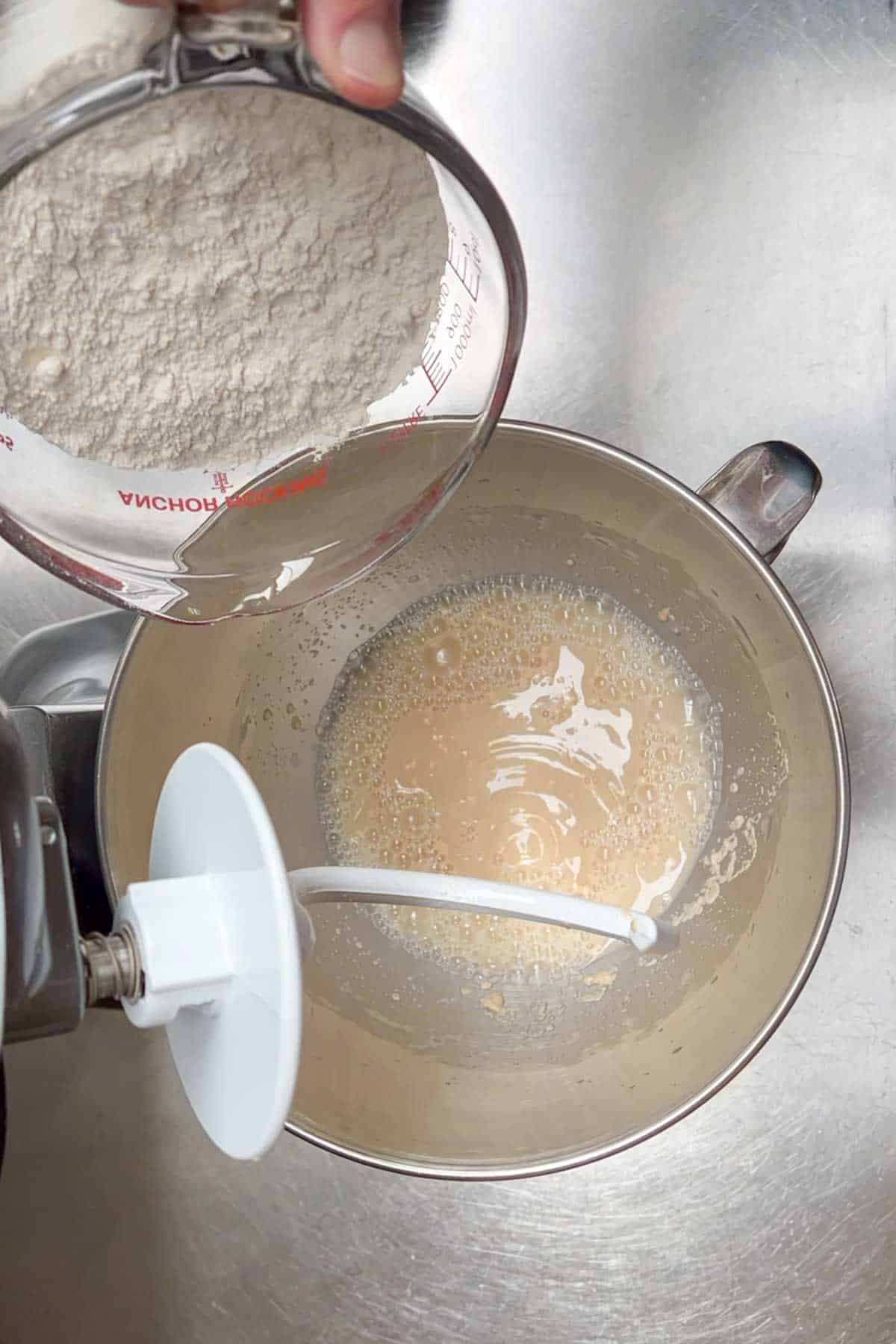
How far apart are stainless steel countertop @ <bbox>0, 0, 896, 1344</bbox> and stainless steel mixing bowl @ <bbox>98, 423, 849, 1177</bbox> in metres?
0.13

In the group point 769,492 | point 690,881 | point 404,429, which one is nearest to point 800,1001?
point 690,881

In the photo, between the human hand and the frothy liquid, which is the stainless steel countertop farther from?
the human hand

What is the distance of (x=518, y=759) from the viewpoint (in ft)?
1.90

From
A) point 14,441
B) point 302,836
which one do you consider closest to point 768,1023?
point 302,836

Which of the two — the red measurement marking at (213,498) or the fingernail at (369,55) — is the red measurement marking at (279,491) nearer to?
the red measurement marking at (213,498)

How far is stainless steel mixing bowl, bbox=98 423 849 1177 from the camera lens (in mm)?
461

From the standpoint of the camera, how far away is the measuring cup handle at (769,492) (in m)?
0.50

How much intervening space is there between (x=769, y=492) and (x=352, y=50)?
0.91ft

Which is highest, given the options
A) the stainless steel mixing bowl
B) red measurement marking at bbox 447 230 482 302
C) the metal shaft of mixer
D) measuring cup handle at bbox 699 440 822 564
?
measuring cup handle at bbox 699 440 822 564

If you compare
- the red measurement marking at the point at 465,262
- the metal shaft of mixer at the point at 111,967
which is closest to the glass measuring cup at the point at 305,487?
the red measurement marking at the point at 465,262

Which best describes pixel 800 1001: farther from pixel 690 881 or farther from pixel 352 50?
pixel 352 50

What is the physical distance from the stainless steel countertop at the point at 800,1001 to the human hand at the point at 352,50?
366 millimetres

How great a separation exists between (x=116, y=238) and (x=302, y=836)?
0.31 m

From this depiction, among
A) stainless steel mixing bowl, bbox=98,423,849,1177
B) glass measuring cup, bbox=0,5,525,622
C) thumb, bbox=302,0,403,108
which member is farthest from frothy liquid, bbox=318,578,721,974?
thumb, bbox=302,0,403,108
